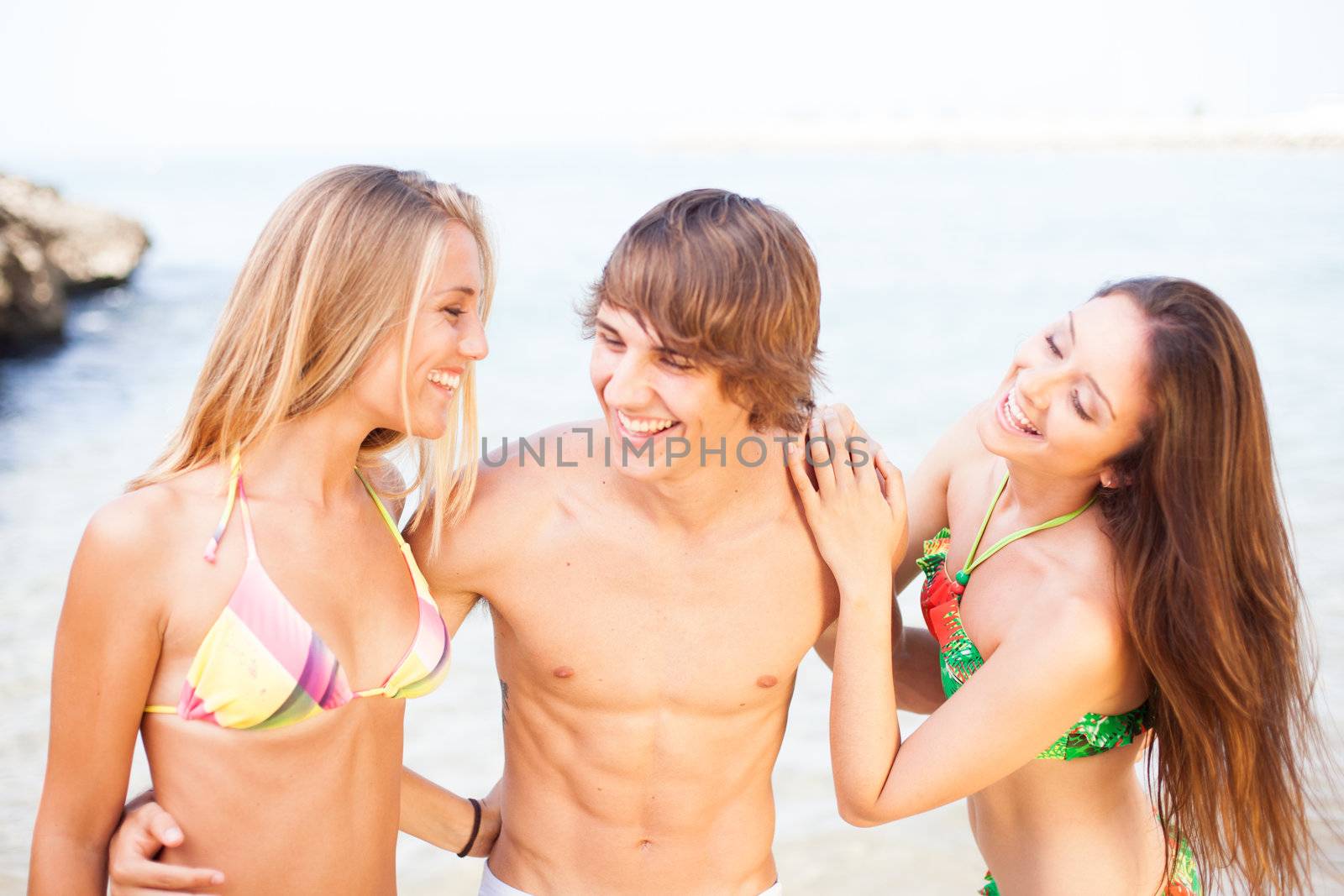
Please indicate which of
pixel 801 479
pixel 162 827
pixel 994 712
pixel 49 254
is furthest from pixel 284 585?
pixel 49 254

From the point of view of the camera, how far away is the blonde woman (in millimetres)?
2127

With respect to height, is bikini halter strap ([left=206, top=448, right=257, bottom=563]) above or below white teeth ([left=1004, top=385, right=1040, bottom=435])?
below

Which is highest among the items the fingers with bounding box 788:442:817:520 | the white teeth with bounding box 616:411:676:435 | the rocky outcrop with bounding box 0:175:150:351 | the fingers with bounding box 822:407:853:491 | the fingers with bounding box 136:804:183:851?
the white teeth with bounding box 616:411:676:435

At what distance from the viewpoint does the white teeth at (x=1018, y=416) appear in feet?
8.68

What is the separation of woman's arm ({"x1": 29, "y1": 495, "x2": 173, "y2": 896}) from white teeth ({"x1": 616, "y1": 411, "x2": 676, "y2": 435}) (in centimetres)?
93

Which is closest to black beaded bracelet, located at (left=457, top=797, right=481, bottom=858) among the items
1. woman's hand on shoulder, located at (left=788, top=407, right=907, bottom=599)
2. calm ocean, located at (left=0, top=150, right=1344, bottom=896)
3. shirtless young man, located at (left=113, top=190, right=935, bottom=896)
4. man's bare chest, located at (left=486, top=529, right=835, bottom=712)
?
shirtless young man, located at (left=113, top=190, right=935, bottom=896)

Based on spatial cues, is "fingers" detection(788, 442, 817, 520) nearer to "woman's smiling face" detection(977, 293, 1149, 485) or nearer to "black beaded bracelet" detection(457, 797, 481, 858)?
"woman's smiling face" detection(977, 293, 1149, 485)

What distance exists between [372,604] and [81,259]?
57.6 feet

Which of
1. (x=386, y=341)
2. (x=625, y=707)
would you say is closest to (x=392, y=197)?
(x=386, y=341)

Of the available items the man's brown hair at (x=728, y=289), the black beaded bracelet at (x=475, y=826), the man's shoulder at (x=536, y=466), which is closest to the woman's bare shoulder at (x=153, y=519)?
the man's shoulder at (x=536, y=466)

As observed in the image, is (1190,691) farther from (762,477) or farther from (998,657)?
(762,477)

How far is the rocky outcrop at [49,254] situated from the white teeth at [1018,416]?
13087 millimetres

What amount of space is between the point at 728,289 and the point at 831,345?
12575 mm

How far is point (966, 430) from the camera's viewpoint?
336 cm
